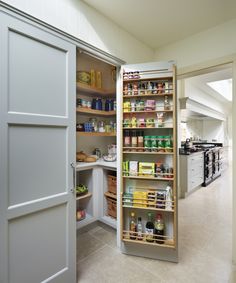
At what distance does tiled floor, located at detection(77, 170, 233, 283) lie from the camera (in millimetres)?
1632

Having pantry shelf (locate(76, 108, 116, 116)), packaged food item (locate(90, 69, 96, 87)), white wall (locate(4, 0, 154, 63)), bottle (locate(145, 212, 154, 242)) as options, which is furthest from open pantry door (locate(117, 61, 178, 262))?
packaged food item (locate(90, 69, 96, 87))

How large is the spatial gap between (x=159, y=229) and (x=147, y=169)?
2.07 ft

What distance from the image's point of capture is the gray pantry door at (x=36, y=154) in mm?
1142

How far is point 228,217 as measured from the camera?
2.87 meters

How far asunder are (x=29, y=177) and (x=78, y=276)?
1.11 m

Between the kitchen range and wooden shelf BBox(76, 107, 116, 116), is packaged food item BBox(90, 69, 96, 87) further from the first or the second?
the kitchen range

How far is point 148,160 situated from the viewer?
1.95 metres

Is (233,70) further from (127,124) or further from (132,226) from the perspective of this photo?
(132,226)

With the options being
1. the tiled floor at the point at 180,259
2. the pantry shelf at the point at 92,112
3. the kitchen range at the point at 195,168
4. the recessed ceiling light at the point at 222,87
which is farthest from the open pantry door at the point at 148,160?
the recessed ceiling light at the point at 222,87

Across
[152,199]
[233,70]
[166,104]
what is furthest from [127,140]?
[233,70]

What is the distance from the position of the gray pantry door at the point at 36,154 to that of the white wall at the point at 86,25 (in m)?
0.10

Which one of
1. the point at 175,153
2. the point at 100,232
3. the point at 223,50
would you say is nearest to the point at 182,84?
the point at 223,50

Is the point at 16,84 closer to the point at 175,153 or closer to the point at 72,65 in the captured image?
the point at 72,65

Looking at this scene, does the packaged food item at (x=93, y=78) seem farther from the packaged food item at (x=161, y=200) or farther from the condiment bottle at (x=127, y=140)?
the packaged food item at (x=161, y=200)
